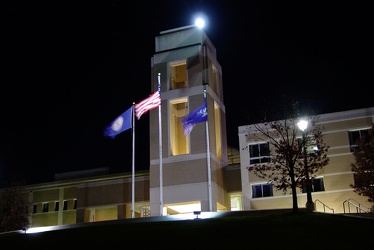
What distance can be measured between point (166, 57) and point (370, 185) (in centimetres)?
2158

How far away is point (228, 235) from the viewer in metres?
26.2

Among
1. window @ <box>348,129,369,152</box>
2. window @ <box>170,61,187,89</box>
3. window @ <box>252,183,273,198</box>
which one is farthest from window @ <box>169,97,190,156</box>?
window @ <box>348,129,369,152</box>

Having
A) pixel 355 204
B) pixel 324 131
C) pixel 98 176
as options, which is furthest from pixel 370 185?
pixel 98 176

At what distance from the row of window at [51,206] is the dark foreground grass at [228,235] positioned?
32673 millimetres

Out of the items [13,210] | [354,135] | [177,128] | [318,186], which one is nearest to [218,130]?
[177,128]

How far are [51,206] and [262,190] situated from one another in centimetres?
3057

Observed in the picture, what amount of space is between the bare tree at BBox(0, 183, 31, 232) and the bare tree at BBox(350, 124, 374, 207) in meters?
33.0

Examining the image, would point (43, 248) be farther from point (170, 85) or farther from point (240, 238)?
point (170, 85)

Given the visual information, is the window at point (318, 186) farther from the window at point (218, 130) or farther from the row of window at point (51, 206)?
the row of window at point (51, 206)

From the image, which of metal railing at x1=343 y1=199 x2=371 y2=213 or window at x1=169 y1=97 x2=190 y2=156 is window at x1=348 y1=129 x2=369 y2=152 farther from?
window at x1=169 y1=97 x2=190 y2=156

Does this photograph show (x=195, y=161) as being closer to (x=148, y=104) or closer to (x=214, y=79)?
(x=148, y=104)

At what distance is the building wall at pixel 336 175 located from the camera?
44156mm

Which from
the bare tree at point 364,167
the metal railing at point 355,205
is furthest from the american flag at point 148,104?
the metal railing at point 355,205

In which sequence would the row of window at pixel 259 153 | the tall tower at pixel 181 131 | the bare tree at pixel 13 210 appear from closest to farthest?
the tall tower at pixel 181 131
the row of window at pixel 259 153
the bare tree at pixel 13 210
